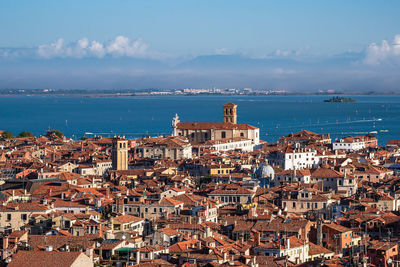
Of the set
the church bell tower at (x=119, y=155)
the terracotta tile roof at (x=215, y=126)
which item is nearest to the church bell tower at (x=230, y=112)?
the terracotta tile roof at (x=215, y=126)

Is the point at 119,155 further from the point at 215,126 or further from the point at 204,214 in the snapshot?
the point at 215,126

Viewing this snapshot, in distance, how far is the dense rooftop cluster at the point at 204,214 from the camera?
67.5 feet

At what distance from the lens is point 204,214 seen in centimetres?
2792

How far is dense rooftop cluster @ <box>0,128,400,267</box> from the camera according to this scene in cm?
2058

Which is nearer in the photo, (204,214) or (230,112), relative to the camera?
(204,214)

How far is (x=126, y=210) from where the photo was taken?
2928 centimetres

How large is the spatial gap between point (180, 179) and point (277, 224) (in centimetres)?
1422

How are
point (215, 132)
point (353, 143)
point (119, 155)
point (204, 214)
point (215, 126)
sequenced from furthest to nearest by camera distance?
1. point (215, 126)
2. point (215, 132)
3. point (353, 143)
4. point (119, 155)
5. point (204, 214)

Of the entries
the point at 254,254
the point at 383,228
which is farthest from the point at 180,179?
the point at 254,254

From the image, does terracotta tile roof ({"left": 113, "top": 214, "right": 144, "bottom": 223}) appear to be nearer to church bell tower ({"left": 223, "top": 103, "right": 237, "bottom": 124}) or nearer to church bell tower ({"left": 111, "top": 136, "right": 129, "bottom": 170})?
church bell tower ({"left": 111, "top": 136, "right": 129, "bottom": 170})

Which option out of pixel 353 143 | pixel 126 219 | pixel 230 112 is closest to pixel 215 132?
pixel 230 112

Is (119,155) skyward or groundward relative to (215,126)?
skyward

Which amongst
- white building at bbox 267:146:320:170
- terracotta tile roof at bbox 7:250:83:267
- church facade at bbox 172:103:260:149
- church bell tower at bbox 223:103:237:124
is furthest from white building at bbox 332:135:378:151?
terracotta tile roof at bbox 7:250:83:267

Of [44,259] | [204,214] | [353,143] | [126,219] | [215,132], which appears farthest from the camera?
[215,132]
